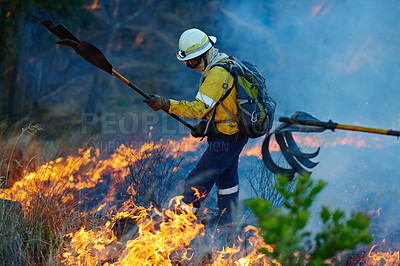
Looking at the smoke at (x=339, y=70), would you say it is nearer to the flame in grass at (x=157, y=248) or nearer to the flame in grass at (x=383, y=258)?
the flame in grass at (x=383, y=258)

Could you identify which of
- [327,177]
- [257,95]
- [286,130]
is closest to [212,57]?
[257,95]

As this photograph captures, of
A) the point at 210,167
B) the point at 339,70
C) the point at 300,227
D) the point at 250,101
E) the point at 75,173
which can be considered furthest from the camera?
the point at 339,70

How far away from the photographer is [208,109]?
3.52 meters

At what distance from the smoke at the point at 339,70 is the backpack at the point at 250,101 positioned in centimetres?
170

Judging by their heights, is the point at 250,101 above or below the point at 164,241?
above

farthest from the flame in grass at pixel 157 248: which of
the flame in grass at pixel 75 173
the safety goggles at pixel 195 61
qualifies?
the safety goggles at pixel 195 61

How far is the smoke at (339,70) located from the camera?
6062mm

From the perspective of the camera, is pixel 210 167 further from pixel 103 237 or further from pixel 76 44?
pixel 76 44

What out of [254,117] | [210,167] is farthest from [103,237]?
[254,117]

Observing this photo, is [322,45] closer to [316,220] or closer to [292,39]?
[292,39]

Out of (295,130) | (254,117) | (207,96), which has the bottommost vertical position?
(295,130)

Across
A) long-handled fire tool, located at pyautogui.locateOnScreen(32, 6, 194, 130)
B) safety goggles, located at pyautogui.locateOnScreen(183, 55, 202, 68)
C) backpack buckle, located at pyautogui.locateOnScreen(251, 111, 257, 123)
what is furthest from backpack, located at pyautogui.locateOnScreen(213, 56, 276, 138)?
long-handled fire tool, located at pyautogui.locateOnScreen(32, 6, 194, 130)

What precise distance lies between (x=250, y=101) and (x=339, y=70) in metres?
6.36

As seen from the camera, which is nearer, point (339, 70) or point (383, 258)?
point (383, 258)
